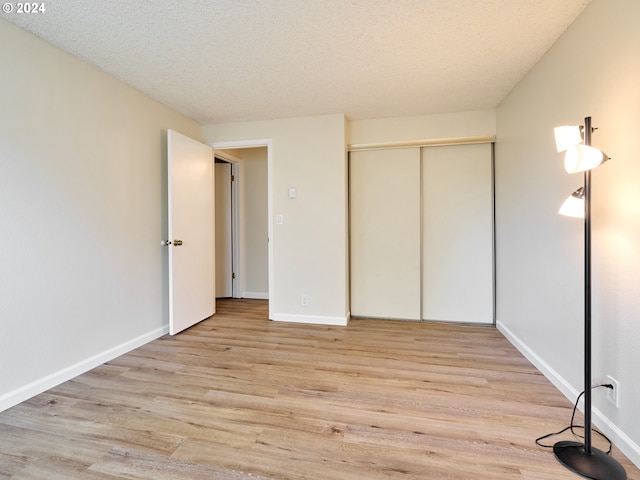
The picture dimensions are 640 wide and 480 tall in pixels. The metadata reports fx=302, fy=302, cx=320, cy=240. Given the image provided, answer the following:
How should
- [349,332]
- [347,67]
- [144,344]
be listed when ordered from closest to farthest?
1. [347,67]
2. [144,344]
3. [349,332]

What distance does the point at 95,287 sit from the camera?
233 centimetres

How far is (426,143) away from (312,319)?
233 centimetres

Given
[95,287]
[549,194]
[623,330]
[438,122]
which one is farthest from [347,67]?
[95,287]

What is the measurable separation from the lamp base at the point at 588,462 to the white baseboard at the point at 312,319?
6.91 ft

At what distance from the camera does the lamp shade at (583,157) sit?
127 cm

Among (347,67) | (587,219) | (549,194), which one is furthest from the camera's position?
(347,67)

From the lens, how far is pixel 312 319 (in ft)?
A: 11.2

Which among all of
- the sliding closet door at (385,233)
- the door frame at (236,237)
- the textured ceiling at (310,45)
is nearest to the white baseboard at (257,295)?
the door frame at (236,237)

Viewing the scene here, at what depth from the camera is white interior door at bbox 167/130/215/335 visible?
293cm

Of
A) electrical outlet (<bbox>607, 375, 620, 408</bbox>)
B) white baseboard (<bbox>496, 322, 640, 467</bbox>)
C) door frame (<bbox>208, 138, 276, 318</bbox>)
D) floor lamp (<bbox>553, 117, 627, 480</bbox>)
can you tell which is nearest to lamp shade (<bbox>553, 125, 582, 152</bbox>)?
floor lamp (<bbox>553, 117, 627, 480</bbox>)

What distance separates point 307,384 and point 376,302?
5.52 feet

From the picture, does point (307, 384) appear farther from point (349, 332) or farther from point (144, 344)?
point (144, 344)

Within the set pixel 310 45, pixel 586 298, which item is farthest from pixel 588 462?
pixel 310 45

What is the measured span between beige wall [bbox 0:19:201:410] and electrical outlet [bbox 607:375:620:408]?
326 centimetres
